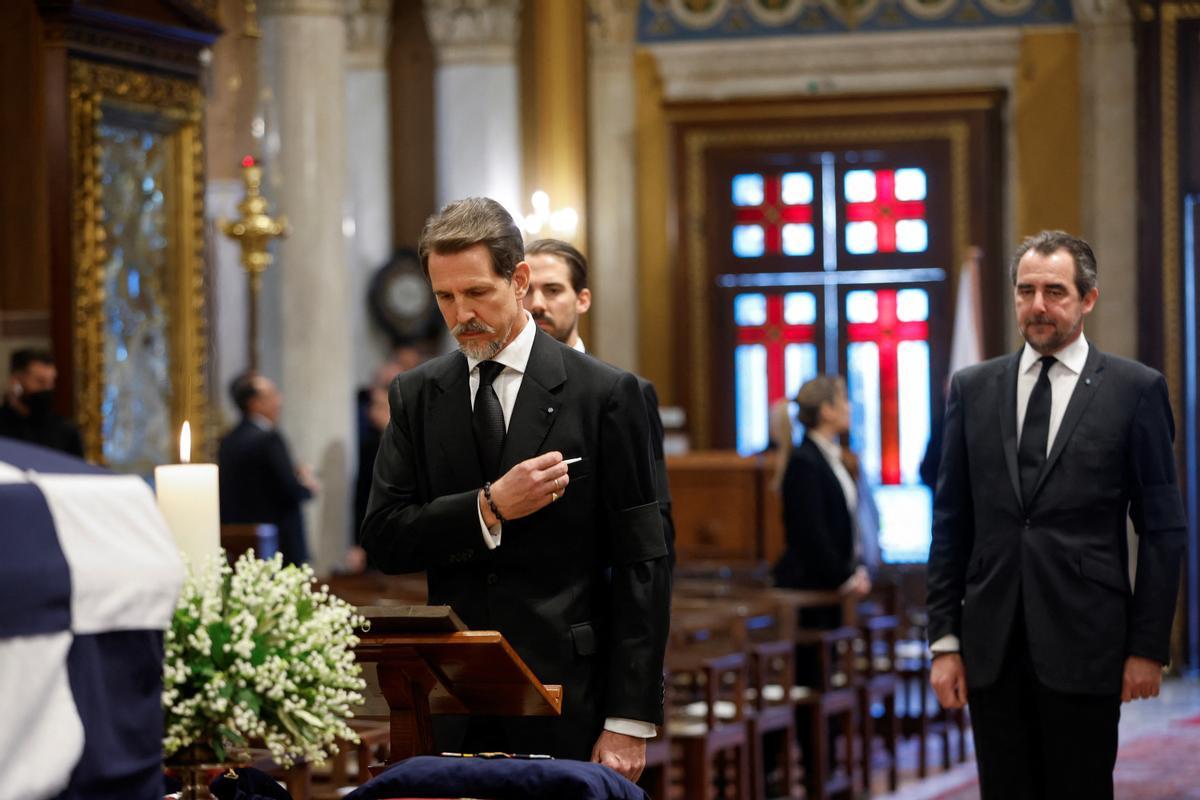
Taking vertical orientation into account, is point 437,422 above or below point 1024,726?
above

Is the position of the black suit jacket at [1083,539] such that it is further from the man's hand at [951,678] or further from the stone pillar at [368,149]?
the stone pillar at [368,149]

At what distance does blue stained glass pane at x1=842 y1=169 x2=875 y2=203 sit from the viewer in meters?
13.7

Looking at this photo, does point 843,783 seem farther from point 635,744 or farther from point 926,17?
point 926,17

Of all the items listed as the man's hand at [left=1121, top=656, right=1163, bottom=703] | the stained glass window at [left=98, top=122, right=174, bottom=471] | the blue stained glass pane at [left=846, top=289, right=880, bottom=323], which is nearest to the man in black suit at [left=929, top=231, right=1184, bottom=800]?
the man's hand at [left=1121, top=656, right=1163, bottom=703]

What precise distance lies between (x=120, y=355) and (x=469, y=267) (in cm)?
485

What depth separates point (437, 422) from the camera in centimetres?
349

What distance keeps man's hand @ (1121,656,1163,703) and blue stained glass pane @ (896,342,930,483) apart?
369 inches

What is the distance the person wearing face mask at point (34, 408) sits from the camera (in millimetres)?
7086

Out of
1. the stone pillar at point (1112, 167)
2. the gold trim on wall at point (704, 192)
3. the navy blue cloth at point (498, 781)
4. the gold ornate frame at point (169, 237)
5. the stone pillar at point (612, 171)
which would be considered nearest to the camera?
the navy blue cloth at point (498, 781)

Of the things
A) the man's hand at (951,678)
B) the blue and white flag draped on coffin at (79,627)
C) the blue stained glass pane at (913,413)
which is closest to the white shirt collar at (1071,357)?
the man's hand at (951,678)

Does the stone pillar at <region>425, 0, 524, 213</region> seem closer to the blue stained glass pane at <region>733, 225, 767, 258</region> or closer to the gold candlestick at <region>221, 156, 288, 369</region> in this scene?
the blue stained glass pane at <region>733, 225, 767, 258</region>

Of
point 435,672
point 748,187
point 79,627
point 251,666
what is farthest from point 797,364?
point 79,627

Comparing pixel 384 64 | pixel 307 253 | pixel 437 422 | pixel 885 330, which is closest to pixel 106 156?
pixel 307 253

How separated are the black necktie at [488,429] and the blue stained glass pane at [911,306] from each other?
10469 mm
